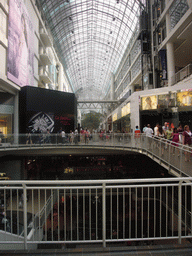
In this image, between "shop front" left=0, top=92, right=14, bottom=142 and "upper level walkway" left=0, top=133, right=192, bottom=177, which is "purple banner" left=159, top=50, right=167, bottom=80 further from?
"shop front" left=0, top=92, right=14, bottom=142

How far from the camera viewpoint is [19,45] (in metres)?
21.3

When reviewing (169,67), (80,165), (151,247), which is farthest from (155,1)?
(151,247)

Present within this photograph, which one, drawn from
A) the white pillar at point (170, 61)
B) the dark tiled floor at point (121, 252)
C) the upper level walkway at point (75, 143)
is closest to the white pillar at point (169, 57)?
the white pillar at point (170, 61)

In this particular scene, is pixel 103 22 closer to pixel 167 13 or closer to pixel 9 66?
pixel 167 13

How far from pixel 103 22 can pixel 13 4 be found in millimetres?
32373

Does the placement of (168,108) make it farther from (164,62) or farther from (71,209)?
(71,209)

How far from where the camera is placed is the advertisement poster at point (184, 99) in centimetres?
1988

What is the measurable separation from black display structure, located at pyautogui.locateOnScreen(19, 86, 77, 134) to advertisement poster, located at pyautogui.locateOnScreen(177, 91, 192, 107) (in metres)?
13.0

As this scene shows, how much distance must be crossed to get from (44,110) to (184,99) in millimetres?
15625

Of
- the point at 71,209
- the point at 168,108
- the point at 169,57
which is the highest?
the point at 169,57

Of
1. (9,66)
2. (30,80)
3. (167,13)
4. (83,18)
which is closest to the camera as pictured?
(9,66)

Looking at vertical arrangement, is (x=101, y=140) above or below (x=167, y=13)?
below

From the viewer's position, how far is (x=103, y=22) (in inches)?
1850

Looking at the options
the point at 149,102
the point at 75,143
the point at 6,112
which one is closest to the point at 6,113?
the point at 6,112
